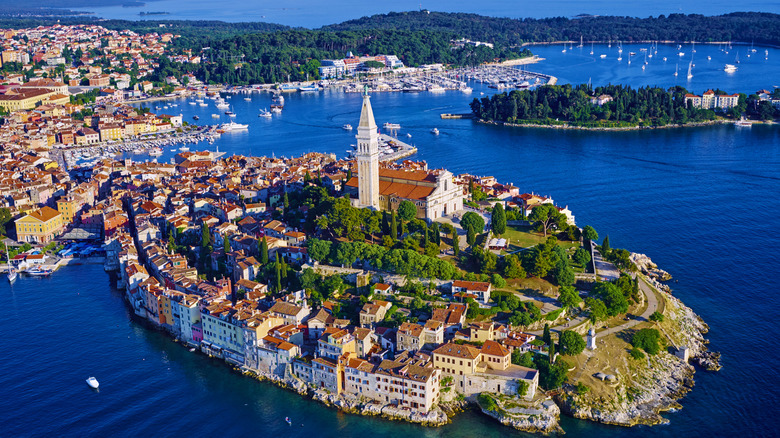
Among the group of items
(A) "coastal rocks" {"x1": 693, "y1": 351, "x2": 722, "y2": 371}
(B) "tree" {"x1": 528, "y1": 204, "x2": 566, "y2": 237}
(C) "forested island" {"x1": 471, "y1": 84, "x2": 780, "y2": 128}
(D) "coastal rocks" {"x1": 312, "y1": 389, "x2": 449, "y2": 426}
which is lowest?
(D) "coastal rocks" {"x1": 312, "y1": 389, "x2": 449, "y2": 426}

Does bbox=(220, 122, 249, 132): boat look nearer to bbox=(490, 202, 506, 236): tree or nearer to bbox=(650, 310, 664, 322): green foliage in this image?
bbox=(490, 202, 506, 236): tree

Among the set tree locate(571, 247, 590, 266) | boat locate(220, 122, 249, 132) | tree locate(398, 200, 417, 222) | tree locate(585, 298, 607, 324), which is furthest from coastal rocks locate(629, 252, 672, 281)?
boat locate(220, 122, 249, 132)

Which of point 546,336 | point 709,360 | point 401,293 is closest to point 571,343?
point 546,336

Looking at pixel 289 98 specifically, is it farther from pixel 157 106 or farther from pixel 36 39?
pixel 36 39

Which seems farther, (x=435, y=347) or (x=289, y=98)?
(x=289, y=98)

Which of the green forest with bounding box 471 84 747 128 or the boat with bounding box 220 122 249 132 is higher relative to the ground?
the green forest with bounding box 471 84 747 128

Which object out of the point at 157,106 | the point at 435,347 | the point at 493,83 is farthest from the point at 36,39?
the point at 435,347

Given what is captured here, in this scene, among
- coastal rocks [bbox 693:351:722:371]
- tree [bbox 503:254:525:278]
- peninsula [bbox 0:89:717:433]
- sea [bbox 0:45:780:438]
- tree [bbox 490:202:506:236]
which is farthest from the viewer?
tree [bbox 490:202:506:236]

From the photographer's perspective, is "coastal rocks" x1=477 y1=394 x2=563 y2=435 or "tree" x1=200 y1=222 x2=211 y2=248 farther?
"tree" x1=200 y1=222 x2=211 y2=248

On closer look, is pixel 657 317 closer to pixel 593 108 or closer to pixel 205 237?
pixel 205 237
